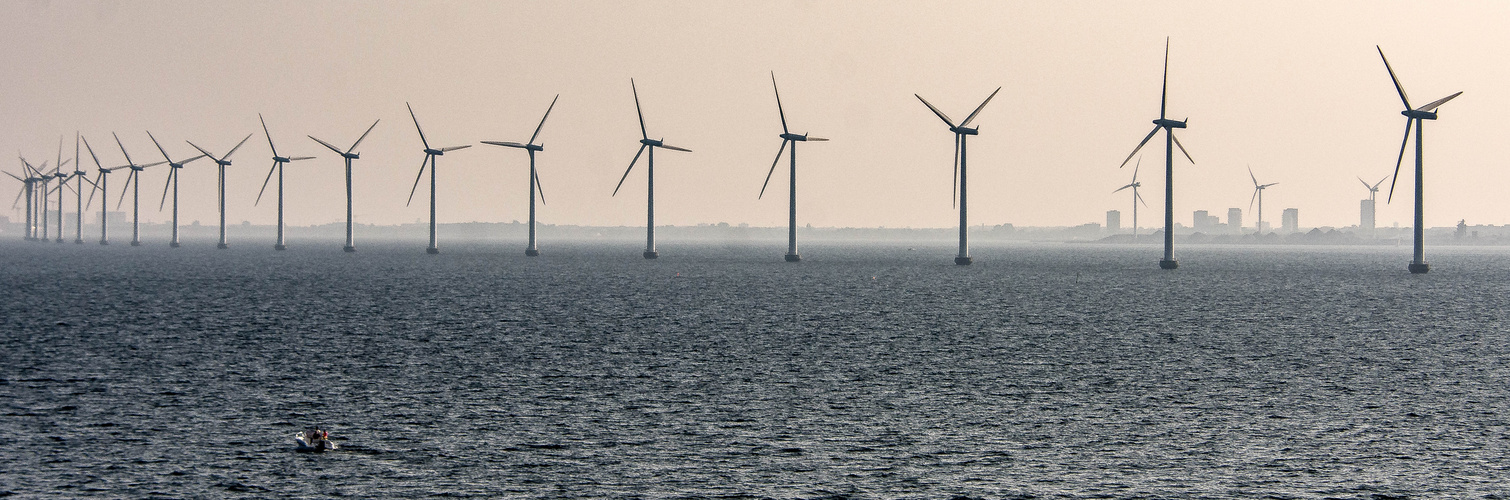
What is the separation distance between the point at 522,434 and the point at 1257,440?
10493 mm

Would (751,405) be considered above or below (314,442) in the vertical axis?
below

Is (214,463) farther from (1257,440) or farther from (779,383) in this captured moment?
(1257,440)

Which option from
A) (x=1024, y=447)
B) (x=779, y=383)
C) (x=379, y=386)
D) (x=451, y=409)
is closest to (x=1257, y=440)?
(x=1024, y=447)

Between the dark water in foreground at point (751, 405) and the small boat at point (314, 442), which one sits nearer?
the dark water in foreground at point (751, 405)

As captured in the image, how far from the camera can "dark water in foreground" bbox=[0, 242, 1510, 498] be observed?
15000 mm

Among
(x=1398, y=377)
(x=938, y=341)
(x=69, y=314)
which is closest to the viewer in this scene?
(x=1398, y=377)

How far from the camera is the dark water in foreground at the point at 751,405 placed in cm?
1500

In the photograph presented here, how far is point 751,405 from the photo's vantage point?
2191cm

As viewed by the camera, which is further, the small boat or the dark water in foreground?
the small boat

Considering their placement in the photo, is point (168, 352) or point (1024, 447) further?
point (168, 352)

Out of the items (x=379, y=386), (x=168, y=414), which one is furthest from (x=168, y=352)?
(x=168, y=414)

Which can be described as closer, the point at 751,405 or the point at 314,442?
the point at 314,442

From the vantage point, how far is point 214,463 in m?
15.9

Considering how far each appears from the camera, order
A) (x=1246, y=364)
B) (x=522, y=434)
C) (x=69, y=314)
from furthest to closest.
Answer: (x=69, y=314)
(x=1246, y=364)
(x=522, y=434)
